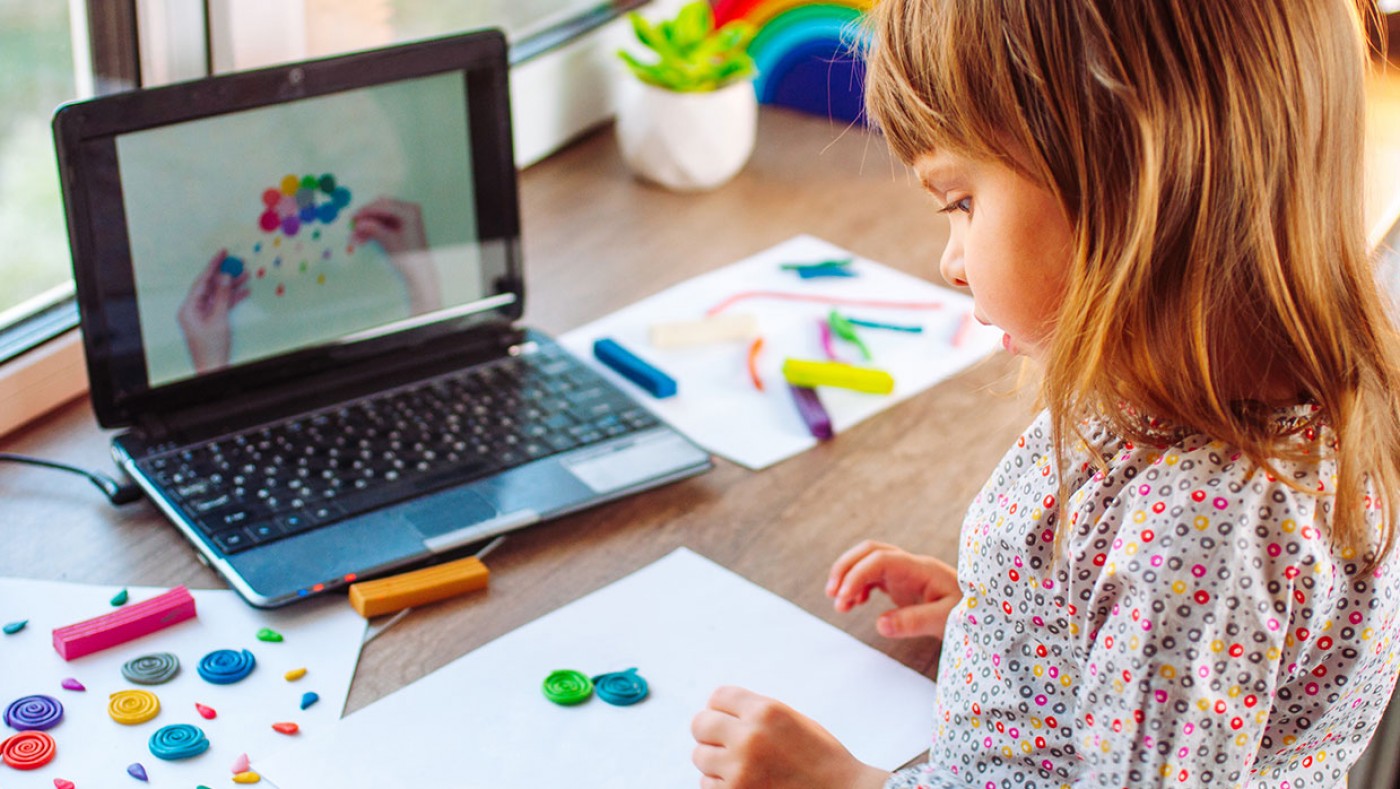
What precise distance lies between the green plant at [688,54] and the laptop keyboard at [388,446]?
41 cm

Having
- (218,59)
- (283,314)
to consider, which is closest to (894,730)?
(283,314)

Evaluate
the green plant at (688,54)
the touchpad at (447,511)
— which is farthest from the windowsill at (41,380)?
the green plant at (688,54)

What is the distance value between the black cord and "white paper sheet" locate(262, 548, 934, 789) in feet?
0.79

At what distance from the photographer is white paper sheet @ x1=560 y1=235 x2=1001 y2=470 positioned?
3.20 feet

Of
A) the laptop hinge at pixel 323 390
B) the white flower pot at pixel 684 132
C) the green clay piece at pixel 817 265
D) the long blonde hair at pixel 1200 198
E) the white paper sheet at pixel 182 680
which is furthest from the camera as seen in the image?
the white flower pot at pixel 684 132

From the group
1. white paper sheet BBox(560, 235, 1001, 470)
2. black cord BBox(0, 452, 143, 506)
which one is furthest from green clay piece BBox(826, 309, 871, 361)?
black cord BBox(0, 452, 143, 506)

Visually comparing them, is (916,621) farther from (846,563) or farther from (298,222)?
(298,222)

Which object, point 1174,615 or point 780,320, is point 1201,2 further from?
point 780,320

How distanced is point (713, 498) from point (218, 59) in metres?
0.50

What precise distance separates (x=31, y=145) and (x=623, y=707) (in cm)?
60

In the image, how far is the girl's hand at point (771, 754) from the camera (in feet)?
2.13

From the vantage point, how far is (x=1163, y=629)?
1.77 ft

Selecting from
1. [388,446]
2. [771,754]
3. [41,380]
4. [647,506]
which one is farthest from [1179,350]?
[41,380]

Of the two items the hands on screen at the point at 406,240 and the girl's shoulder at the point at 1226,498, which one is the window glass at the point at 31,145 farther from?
the girl's shoulder at the point at 1226,498
